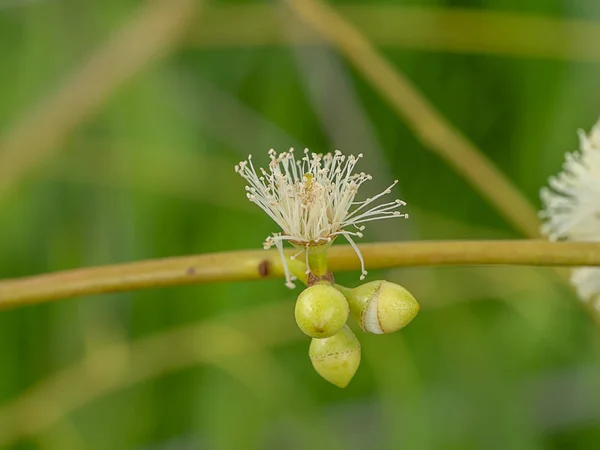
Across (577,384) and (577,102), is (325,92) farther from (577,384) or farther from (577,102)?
(577,384)

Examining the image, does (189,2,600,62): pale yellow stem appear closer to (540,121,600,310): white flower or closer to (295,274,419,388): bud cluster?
(540,121,600,310): white flower

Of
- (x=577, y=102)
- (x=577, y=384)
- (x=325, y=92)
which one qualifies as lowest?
(x=577, y=384)

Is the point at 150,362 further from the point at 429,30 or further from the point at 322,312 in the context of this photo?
the point at 322,312

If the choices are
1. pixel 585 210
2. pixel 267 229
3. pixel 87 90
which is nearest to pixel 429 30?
pixel 267 229

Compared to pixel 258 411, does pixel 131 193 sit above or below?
above

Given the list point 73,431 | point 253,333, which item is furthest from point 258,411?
point 73,431
